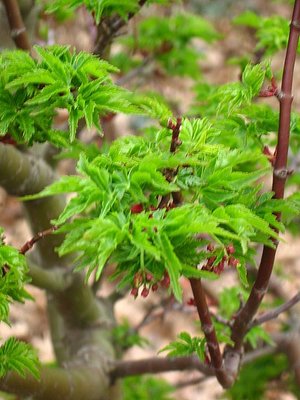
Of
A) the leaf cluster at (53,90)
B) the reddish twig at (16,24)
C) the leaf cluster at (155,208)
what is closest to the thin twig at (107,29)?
the reddish twig at (16,24)

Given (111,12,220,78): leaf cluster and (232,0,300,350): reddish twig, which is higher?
(232,0,300,350): reddish twig

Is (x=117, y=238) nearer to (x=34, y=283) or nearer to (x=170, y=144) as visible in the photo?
(x=170, y=144)

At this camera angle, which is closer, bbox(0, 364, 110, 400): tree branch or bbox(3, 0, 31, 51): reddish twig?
bbox(0, 364, 110, 400): tree branch

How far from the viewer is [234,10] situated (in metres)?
4.48

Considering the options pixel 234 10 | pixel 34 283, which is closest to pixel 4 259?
pixel 34 283

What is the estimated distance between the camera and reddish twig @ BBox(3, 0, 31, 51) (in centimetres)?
138

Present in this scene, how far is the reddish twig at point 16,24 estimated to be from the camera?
138 cm

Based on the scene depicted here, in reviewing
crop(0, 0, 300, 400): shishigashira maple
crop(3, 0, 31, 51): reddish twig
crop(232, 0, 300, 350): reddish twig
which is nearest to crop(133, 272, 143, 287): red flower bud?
crop(0, 0, 300, 400): shishigashira maple

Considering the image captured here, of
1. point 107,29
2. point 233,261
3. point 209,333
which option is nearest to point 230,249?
point 233,261

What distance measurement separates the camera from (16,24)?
1.41 metres

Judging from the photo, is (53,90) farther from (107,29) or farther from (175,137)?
(107,29)

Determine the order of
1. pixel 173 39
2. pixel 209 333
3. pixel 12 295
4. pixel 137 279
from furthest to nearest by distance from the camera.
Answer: pixel 173 39, pixel 209 333, pixel 12 295, pixel 137 279

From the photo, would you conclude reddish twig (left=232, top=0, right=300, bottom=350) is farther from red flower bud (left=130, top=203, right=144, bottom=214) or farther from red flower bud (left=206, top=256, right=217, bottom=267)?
red flower bud (left=130, top=203, right=144, bottom=214)

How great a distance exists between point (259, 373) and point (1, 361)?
132 centimetres
